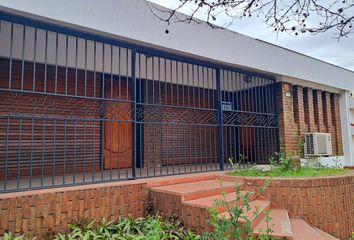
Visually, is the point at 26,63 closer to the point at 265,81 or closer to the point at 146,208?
the point at 146,208

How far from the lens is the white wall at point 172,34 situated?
13.3 ft

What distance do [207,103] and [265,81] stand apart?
76.6 inches

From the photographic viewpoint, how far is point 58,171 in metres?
6.05

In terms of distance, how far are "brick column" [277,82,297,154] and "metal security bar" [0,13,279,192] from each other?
0.19 meters

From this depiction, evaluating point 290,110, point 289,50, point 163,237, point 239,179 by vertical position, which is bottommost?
point 163,237

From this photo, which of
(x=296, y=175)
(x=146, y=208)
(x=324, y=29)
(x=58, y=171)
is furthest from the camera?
(x=58, y=171)

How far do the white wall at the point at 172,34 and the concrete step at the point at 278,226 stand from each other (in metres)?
3.26

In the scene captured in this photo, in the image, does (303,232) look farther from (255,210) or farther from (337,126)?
(337,126)

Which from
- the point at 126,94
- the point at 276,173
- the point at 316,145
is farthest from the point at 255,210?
the point at 316,145

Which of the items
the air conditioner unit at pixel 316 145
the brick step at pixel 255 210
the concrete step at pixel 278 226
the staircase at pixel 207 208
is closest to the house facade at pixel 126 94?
the air conditioner unit at pixel 316 145

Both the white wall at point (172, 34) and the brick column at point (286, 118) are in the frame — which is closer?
the white wall at point (172, 34)

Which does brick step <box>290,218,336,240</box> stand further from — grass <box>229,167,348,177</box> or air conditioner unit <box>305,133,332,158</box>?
air conditioner unit <box>305,133,332,158</box>

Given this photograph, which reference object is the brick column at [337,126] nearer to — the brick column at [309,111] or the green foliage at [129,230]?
the brick column at [309,111]

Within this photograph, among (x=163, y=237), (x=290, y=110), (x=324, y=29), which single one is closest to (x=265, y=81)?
(x=290, y=110)
